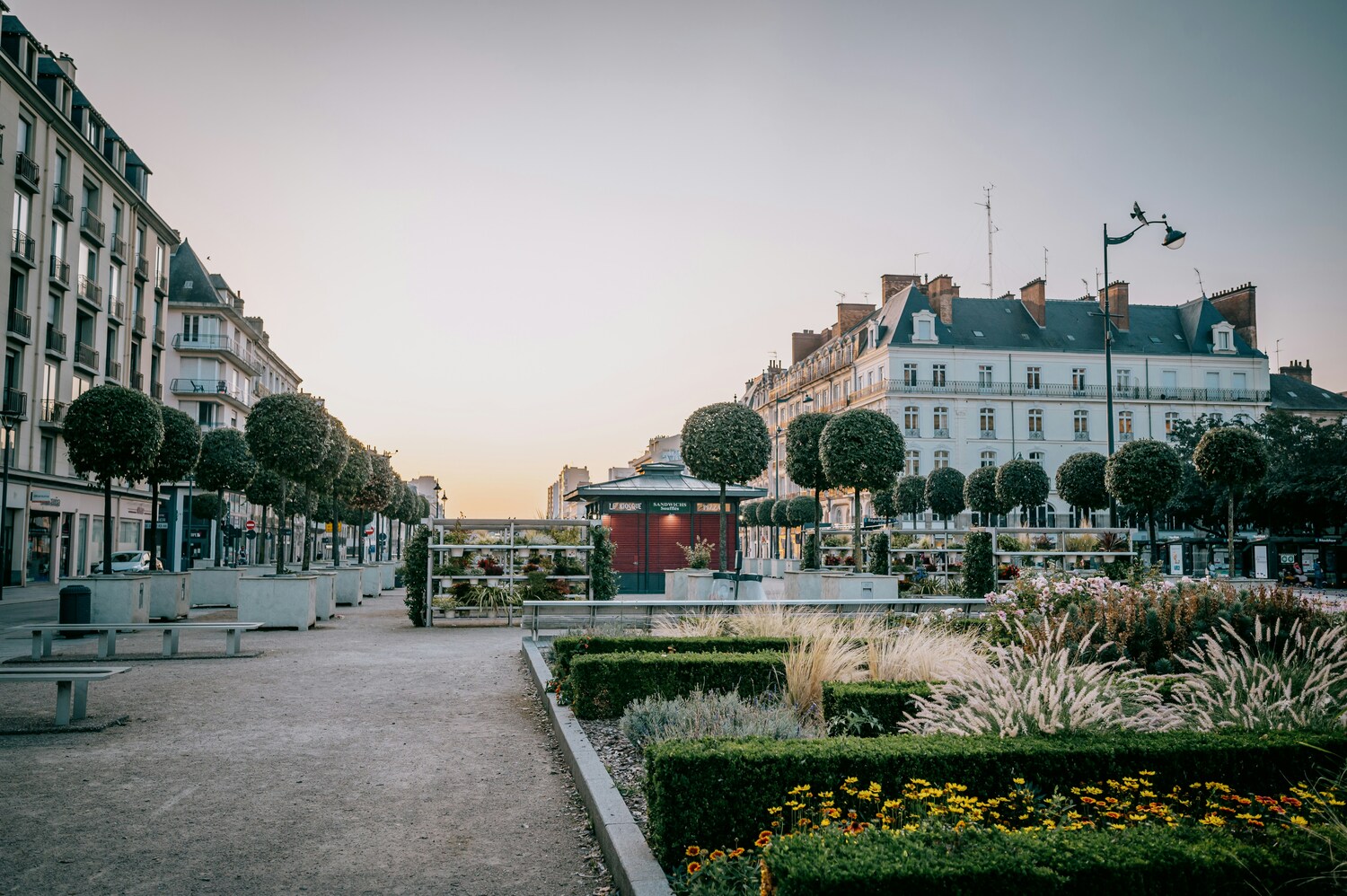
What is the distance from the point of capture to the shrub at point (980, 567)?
21.4 metres

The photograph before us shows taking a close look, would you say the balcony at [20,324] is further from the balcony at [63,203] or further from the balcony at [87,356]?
the balcony at [63,203]

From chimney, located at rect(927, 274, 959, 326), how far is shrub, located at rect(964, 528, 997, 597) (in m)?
46.5

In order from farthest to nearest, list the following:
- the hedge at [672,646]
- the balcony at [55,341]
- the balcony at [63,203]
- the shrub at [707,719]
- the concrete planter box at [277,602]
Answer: the balcony at [63,203] → the balcony at [55,341] → the concrete planter box at [277,602] → the hedge at [672,646] → the shrub at [707,719]

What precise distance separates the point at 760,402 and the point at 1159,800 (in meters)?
95.3

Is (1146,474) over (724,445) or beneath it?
beneath

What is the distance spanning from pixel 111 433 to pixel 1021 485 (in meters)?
29.7

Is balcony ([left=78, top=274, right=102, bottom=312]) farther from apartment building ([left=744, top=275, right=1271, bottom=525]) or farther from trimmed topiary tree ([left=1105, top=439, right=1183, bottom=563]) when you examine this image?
trimmed topiary tree ([left=1105, top=439, right=1183, bottom=563])

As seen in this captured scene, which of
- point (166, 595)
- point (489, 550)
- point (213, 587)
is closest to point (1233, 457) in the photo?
point (489, 550)

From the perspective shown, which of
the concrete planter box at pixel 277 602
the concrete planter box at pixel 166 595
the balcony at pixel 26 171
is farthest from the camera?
the balcony at pixel 26 171

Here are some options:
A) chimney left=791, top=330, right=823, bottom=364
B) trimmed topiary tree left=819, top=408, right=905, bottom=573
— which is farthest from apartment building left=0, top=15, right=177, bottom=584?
chimney left=791, top=330, right=823, bottom=364

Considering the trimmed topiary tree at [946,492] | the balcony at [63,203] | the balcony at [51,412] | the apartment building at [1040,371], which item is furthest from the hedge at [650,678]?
the apartment building at [1040,371]

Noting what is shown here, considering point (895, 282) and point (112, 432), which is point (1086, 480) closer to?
point (112, 432)

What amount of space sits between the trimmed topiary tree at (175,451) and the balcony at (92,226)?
26405 millimetres

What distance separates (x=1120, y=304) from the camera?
67.0 meters
